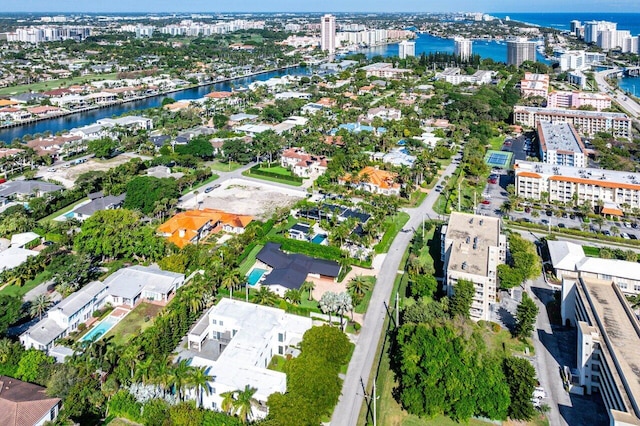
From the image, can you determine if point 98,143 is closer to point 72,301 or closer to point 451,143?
point 72,301

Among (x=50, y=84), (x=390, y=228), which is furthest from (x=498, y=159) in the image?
(x=50, y=84)

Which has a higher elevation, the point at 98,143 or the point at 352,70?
the point at 352,70

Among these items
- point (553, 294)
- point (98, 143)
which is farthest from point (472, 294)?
point (98, 143)

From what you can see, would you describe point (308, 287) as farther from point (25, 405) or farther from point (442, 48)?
point (442, 48)

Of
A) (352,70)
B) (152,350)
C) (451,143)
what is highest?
(352,70)

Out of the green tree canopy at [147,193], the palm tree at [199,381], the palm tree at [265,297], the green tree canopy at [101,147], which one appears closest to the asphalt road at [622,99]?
the green tree canopy at [147,193]

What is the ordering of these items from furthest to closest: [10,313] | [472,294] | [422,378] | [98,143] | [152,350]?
[98,143] → [472,294] → [10,313] → [152,350] → [422,378]

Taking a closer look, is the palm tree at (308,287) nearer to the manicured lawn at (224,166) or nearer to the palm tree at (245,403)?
the palm tree at (245,403)

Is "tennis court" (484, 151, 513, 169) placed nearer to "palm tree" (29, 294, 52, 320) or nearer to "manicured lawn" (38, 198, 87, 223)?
"manicured lawn" (38, 198, 87, 223)
